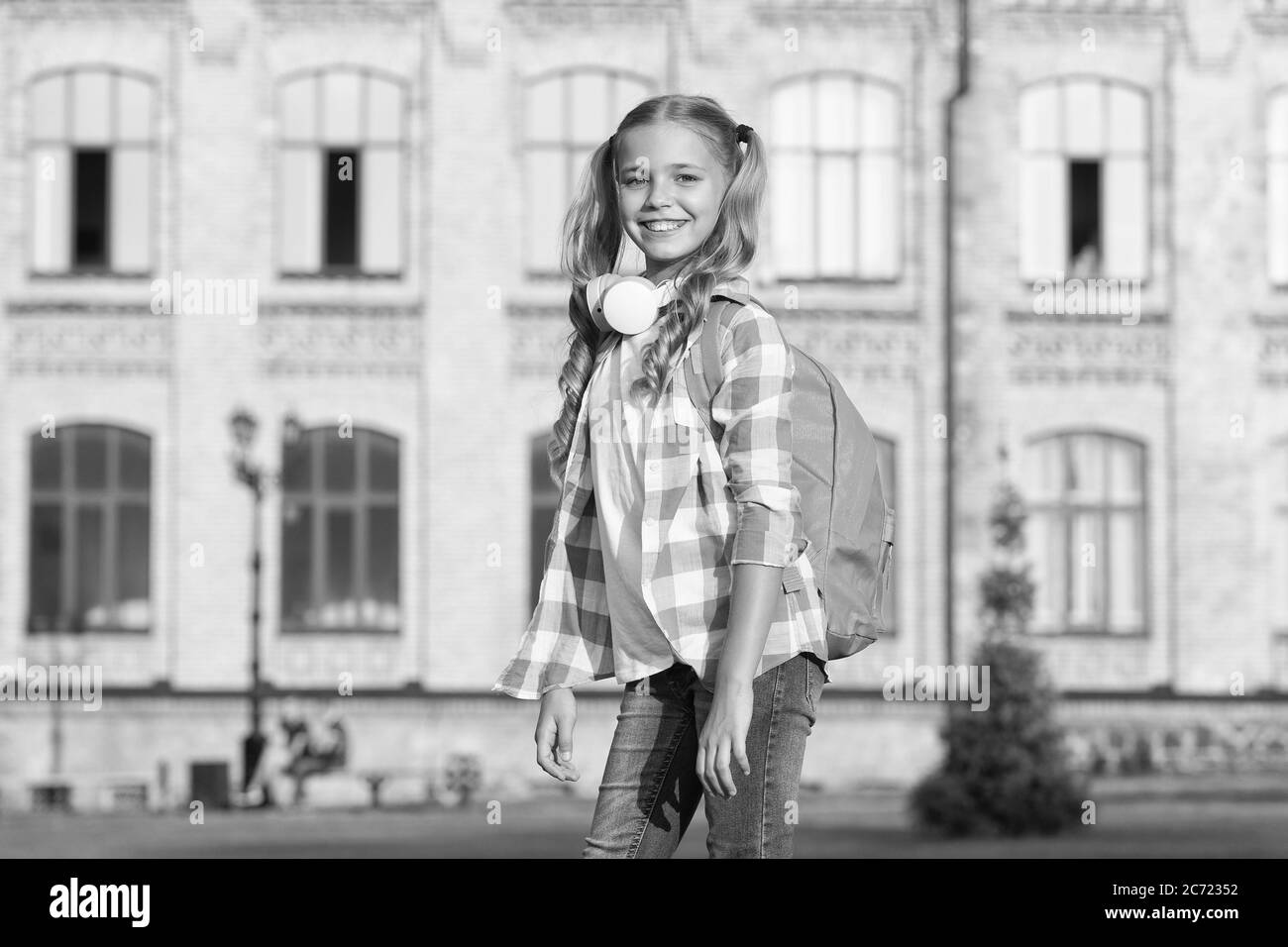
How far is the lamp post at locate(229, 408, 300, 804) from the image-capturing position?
1988 centimetres

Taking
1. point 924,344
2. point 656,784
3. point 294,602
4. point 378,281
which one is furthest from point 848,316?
point 656,784

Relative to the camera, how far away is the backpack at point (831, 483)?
337 centimetres

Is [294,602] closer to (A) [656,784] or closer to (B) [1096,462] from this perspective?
(B) [1096,462]

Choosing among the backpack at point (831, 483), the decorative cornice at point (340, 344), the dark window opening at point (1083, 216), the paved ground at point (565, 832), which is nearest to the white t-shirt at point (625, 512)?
the backpack at point (831, 483)

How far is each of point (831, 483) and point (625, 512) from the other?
0.39m

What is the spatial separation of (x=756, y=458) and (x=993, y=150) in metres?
19.2

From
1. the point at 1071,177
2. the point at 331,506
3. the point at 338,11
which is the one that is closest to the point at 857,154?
the point at 1071,177

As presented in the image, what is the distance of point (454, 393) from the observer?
20969 mm

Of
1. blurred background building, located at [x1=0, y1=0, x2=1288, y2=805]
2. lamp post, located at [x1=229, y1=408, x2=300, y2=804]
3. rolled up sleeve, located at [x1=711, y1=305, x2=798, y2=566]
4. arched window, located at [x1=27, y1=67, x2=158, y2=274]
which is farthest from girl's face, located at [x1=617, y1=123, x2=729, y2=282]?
arched window, located at [x1=27, y1=67, x2=158, y2=274]

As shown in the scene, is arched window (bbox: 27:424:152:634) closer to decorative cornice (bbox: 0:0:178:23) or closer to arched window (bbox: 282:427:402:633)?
arched window (bbox: 282:427:402:633)

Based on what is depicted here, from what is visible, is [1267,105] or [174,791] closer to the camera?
[174,791]

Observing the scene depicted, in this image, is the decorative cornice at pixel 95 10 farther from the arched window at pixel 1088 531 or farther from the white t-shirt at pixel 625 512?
the white t-shirt at pixel 625 512

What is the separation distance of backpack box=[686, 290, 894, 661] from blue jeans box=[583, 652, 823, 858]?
0.39 feet

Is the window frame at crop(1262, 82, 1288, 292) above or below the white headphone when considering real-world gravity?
above
